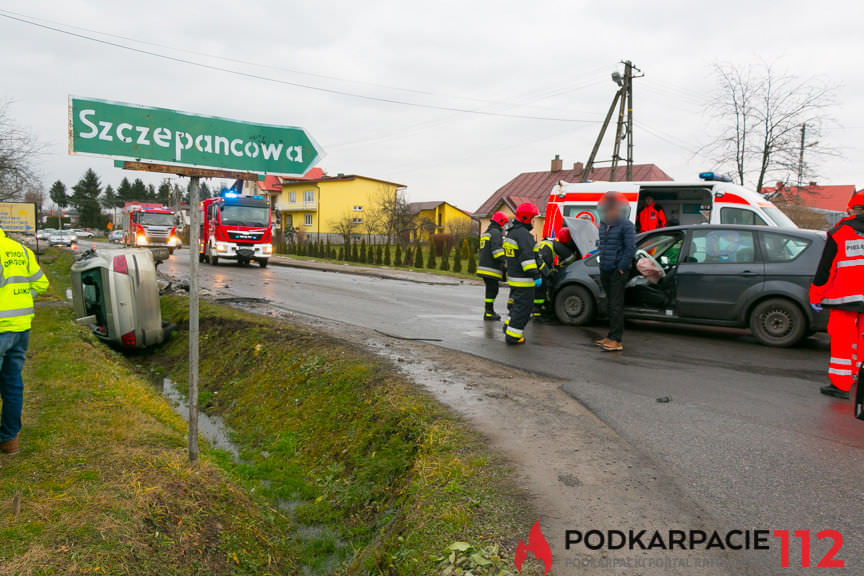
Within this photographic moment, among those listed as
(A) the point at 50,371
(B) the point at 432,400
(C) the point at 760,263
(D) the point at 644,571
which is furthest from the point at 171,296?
(D) the point at 644,571

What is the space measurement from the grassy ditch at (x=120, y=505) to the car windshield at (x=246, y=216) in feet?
62.1

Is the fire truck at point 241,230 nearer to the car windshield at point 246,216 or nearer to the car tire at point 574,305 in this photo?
the car windshield at point 246,216

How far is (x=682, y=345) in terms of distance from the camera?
771 centimetres

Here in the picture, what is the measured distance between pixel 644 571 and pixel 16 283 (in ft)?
14.7

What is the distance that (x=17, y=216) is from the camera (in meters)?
22.2

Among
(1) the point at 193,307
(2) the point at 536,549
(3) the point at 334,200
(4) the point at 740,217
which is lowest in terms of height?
(2) the point at 536,549

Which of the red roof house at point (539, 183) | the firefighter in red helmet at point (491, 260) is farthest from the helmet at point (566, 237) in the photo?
the red roof house at point (539, 183)

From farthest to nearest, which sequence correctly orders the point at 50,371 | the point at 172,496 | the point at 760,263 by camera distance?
the point at 760,263 < the point at 50,371 < the point at 172,496

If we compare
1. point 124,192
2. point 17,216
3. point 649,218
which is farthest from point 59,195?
point 649,218

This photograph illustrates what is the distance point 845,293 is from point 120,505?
19.7ft

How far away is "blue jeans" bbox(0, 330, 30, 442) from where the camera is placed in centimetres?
423

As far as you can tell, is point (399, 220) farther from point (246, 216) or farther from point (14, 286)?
point (14, 286)

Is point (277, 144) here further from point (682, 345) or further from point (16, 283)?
point (682, 345)

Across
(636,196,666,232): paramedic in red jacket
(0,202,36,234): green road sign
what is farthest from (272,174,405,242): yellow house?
(636,196,666,232): paramedic in red jacket
